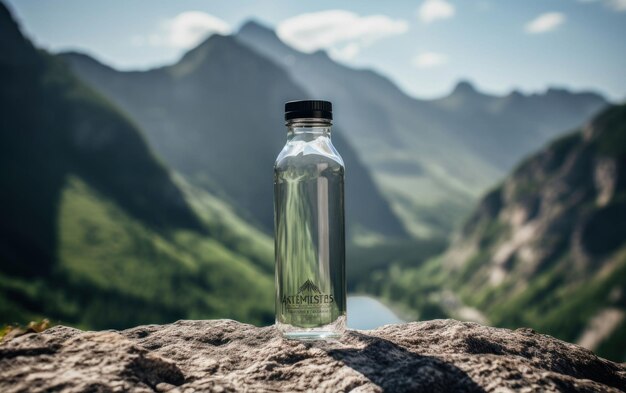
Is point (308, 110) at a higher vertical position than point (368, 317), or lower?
lower

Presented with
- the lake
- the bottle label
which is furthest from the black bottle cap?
the lake

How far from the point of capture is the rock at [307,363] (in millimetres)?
5172

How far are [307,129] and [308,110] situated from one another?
369 mm

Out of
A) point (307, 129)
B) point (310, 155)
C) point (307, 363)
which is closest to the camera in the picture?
point (307, 363)

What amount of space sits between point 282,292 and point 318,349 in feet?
3.73

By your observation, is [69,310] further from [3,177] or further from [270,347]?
[270,347]

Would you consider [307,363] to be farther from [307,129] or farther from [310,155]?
[307,129]

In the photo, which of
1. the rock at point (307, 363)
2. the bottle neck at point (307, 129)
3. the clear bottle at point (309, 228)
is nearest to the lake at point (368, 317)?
the clear bottle at point (309, 228)

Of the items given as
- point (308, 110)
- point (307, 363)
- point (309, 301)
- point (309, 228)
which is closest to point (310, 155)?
point (308, 110)

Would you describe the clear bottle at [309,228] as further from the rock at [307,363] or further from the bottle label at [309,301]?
the rock at [307,363]

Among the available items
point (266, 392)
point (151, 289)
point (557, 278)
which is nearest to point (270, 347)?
point (266, 392)

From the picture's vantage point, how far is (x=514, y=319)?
190625 mm

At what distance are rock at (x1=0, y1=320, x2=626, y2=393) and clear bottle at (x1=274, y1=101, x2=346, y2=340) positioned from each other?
1.19 feet

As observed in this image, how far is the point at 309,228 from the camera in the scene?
7449mm
